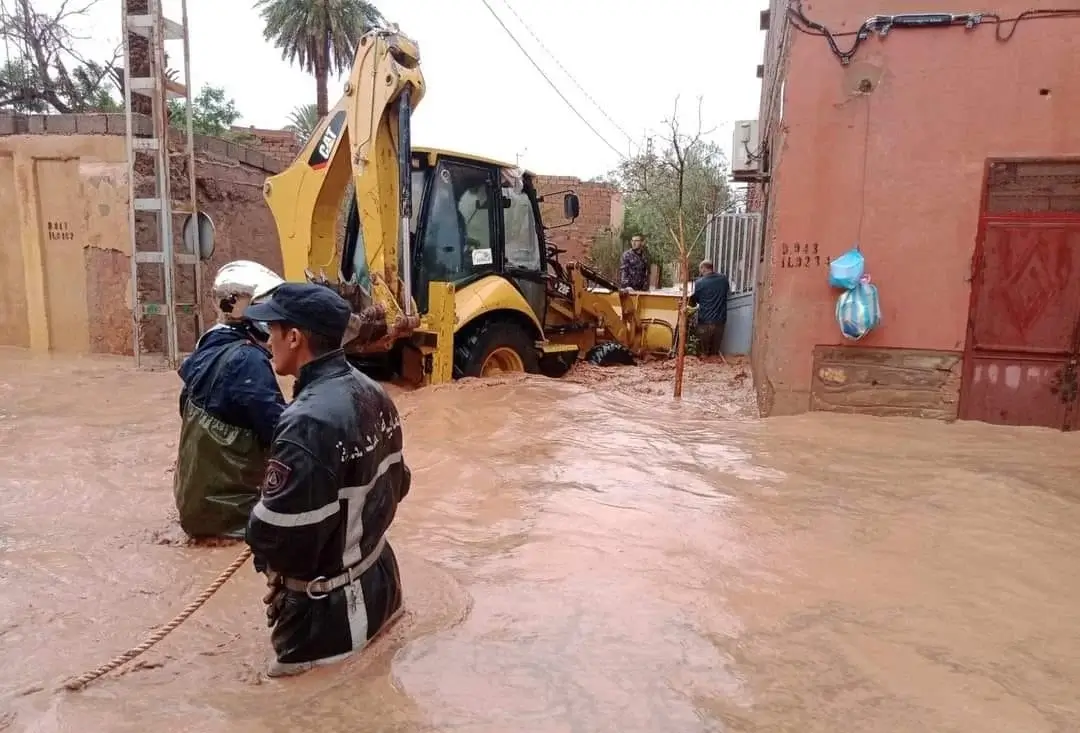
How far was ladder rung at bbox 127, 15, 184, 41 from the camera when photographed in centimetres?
855

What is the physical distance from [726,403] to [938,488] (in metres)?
3.23

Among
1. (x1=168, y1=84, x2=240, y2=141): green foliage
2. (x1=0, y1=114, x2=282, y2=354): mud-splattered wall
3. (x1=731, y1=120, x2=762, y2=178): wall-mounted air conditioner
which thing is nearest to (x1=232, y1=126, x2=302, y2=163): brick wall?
(x1=168, y1=84, x2=240, y2=141): green foliage

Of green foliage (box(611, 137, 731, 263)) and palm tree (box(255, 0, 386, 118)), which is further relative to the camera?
palm tree (box(255, 0, 386, 118))

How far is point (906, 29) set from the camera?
19.5ft

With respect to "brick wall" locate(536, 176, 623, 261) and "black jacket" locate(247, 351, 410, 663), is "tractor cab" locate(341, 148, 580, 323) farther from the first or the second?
"brick wall" locate(536, 176, 623, 261)

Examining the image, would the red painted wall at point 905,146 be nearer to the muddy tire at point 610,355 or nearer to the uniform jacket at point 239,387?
the muddy tire at point 610,355

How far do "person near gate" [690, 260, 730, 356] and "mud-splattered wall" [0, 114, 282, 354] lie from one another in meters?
7.10

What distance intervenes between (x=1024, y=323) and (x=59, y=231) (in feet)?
35.1

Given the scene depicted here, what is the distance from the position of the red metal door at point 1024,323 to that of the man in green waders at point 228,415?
5357mm

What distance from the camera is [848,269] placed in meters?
6.12

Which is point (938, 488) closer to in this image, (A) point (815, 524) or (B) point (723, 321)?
(A) point (815, 524)

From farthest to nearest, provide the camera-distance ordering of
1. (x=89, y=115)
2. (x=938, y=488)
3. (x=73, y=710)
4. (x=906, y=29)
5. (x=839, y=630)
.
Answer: (x=89, y=115) < (x=906, y=29) < (x=938, y=488) < (x=839, y=630) < (x=73, y=710)

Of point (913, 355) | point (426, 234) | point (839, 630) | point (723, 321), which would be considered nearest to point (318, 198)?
point (426, 234)

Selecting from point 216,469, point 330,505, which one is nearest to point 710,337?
point 216,469
